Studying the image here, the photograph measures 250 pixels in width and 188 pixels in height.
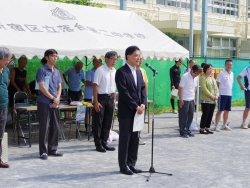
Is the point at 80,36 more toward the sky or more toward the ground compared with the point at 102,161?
more toward the sky

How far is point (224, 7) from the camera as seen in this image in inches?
1332

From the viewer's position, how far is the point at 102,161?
8984 mm

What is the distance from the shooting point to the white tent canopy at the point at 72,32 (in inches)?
393

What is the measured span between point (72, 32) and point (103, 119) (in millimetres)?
Result: 2137

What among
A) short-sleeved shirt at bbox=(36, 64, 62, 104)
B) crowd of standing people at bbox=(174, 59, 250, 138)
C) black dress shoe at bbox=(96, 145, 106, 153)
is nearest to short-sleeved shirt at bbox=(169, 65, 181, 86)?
crowd of standing people at bbox=(174, 59, 250, 138)

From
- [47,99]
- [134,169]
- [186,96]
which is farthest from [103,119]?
[186,96]

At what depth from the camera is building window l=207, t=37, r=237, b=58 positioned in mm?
32094

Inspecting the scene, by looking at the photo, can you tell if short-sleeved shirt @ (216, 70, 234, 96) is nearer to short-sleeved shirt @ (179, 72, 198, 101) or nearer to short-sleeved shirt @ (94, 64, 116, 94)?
short-sleeved shirt @ (179, 72, 198, 101)

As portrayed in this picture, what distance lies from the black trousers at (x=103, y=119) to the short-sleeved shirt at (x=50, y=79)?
3.37 ft

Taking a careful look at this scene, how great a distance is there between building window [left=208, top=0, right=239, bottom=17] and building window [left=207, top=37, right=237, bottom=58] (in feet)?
6.00

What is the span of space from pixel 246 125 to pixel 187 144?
11.7 feet

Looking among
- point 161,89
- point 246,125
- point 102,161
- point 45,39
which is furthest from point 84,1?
point 102,161

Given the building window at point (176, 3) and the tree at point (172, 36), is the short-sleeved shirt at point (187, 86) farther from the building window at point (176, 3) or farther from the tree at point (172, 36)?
the building window at point (176, 3)

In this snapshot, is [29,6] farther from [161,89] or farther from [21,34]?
[161,89]
